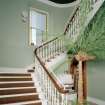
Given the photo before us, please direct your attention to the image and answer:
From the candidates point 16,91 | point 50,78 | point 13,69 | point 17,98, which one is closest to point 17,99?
point 17,98

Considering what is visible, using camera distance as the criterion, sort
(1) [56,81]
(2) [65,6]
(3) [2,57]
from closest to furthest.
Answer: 1. (1) [56,81]
2. (3) [2,57]
3. (2) [65,6]

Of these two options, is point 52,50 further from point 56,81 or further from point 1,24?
point 56,81

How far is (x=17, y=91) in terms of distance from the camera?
4.92 m

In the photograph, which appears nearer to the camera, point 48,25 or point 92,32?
point 92,32

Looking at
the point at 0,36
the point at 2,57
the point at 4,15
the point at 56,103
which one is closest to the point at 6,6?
the point at 4,15

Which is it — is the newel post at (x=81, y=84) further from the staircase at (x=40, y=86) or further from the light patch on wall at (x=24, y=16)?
the light patch on wall at (x=24, y=16)

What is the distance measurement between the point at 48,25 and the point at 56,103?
180 inches

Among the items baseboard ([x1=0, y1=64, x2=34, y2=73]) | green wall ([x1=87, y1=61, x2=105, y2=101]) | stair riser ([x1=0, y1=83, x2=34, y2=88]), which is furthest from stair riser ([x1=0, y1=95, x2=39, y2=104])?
green wall ([x1=87, y1=61, x2=105, y2=101])

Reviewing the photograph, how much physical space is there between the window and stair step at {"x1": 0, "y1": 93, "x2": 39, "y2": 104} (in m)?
2.97

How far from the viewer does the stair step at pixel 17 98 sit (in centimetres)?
449

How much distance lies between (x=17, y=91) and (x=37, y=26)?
144 inches

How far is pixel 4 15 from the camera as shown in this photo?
679 cm

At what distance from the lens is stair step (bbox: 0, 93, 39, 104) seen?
449 cm

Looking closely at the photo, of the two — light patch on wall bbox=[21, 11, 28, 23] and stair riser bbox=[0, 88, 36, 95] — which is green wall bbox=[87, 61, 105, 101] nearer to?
stair riser bbox=[0, 88, 36, 95]
